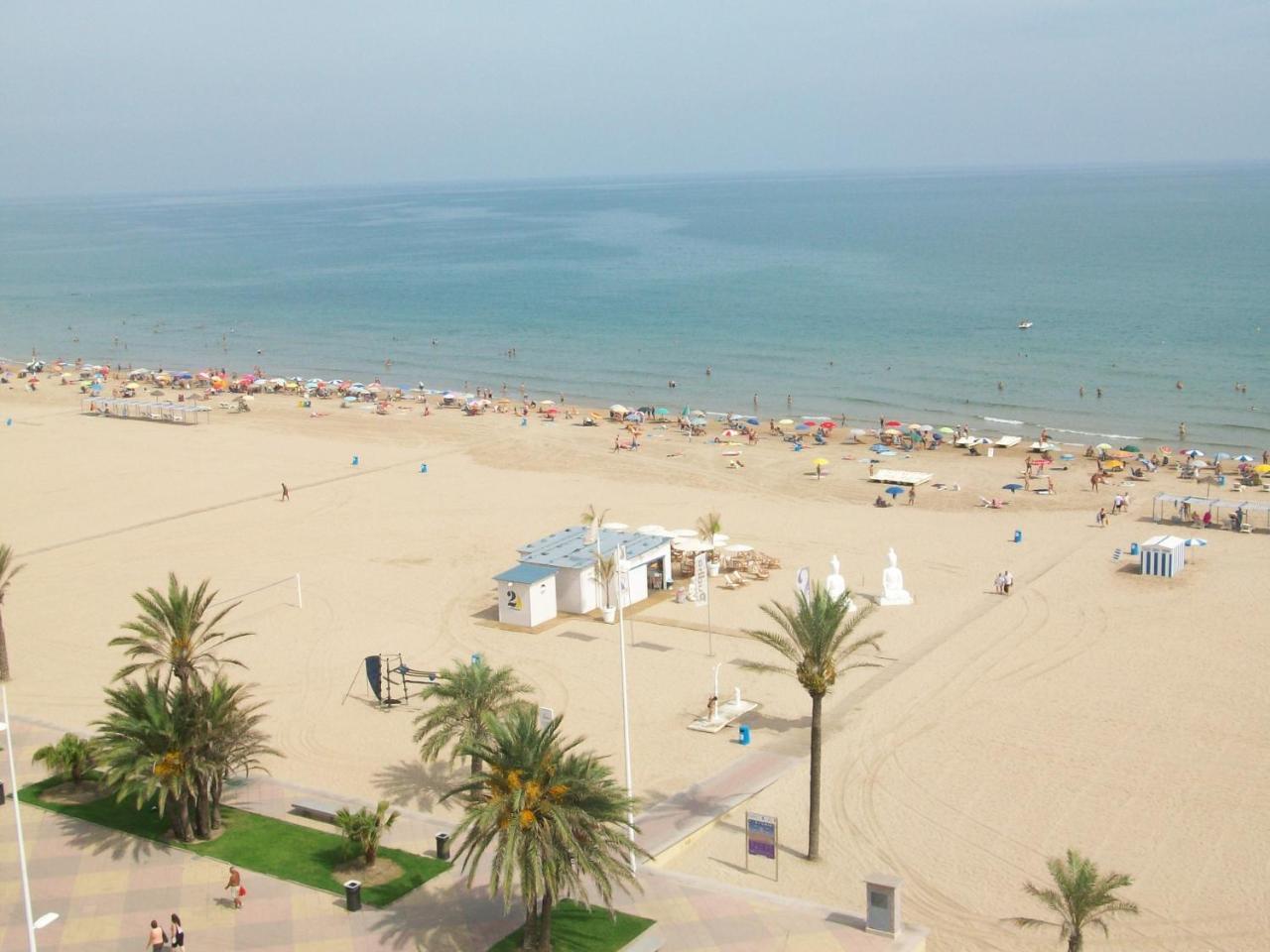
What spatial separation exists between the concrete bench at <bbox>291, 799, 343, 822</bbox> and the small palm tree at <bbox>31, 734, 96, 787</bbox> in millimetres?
3696

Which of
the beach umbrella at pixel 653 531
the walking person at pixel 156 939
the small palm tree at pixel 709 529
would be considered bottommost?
the walking person at pixel 156 939

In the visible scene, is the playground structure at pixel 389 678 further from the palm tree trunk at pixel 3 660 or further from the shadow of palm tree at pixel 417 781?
the palm tree trunk at pixel 3 660

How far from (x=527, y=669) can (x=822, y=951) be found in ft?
42.2

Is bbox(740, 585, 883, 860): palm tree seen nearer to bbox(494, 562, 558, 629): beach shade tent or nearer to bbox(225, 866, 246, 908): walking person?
bbox(225, 866, 246, 908): walking person

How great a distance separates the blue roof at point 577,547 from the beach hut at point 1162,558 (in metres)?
12.8

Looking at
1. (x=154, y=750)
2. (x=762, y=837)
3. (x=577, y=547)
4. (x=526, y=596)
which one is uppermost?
(x=577, y=547)

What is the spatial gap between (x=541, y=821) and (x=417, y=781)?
24.7 ft

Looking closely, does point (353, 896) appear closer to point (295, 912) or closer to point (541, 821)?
point (295, 912)

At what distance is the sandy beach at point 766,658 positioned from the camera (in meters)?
19.7

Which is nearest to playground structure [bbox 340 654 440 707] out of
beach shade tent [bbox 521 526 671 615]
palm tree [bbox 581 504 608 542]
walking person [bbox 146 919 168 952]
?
palm tree [bbox 581 504 608 542]

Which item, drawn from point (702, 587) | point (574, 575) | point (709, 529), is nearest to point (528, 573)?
point (574, 575)

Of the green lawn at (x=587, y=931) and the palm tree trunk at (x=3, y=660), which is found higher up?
the palm tree trunk at (x=3, y=660)

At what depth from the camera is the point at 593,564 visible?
104ft

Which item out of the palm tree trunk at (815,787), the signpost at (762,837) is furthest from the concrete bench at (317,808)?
the palm tree trunk at (815,787)
